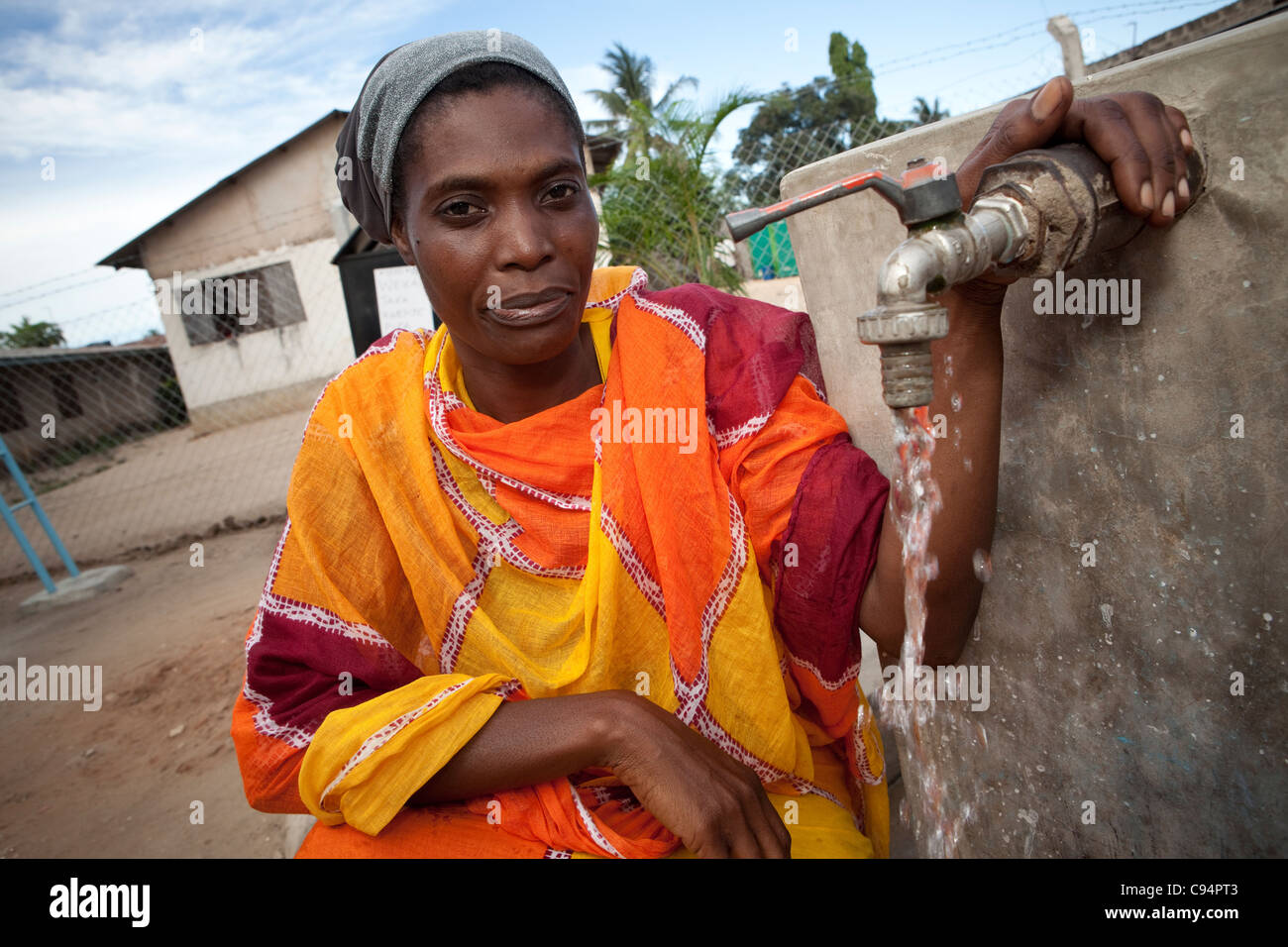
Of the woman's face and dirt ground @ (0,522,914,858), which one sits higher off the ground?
the woman's face

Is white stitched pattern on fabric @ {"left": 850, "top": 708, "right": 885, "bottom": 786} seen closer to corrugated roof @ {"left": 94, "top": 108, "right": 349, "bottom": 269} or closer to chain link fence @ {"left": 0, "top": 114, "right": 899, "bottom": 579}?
chain link fence @ {"left": 0, "top": 114, "right": 899, "bottom": 579}

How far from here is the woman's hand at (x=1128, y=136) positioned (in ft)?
2.94

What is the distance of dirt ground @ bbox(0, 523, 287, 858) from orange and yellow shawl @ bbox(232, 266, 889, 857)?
5.76 feet

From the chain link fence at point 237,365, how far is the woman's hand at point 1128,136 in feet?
13.2

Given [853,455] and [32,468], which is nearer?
[853,455]

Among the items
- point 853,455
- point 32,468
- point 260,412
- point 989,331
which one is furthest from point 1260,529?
point 32,468

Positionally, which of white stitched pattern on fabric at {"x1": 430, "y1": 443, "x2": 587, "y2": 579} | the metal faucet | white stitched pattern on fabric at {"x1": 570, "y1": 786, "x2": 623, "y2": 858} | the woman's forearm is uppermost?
the metal faucet

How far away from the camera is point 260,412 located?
1466 cm

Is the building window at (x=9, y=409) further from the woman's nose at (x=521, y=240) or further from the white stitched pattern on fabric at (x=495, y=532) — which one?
the woman's nose at (x=521, y=240)

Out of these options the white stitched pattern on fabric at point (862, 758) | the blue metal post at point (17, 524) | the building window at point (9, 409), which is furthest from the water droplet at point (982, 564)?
the building window at point (9, 409)

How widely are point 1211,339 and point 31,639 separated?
24.9ft

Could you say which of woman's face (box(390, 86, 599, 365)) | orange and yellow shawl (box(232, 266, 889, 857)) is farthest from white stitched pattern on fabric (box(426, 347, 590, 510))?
woman's face (box(390, 86, 599, 365))

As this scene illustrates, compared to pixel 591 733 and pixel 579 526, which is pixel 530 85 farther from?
pixel 591 733

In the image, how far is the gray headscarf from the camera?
1420 mm
